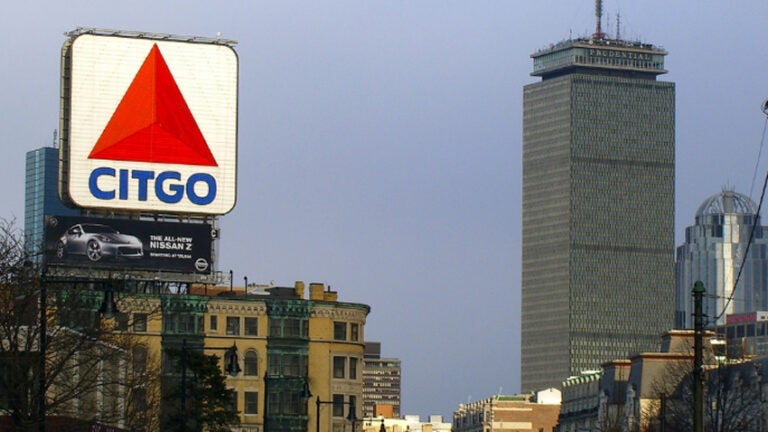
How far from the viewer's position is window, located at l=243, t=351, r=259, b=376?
527ft

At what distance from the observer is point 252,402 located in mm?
159875

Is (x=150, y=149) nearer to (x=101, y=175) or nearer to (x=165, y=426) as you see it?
(x=101, y=175)

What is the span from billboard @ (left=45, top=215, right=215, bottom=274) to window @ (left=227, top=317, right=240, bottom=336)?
→ 1381 centimetres

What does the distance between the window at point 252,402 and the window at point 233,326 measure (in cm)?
474

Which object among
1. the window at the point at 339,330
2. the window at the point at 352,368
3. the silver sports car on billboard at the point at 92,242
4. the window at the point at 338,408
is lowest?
the window at the point at 338,408

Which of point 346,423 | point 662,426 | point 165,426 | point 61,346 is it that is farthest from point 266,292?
point 61,346

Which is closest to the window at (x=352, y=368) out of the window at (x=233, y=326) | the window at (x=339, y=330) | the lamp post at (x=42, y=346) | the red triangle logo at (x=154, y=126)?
the window at (x=339, y=330)

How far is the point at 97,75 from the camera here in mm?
146000

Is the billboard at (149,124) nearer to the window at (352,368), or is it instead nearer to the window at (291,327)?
the window at (291,327)

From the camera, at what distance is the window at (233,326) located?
161m

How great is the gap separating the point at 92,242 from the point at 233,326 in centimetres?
2010

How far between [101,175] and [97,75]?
6.65 meters

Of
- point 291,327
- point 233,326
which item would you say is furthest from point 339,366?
point 233,326

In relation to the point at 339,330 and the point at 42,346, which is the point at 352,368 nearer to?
the point at 339,330
